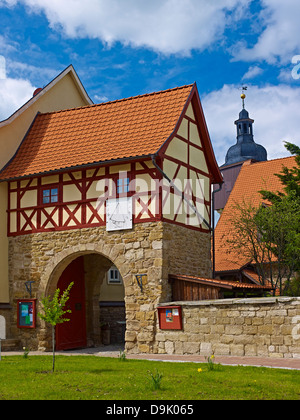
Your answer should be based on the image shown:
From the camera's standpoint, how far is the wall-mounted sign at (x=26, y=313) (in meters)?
18.6

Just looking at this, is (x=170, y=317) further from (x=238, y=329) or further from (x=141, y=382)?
(x=141, y=382)

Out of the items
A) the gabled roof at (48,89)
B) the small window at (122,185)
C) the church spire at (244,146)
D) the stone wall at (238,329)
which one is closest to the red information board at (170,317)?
the stone wall at (238,329)

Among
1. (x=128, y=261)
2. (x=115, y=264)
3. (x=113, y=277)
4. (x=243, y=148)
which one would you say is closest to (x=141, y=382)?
(x=128, y=261)

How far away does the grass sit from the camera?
29.1ft

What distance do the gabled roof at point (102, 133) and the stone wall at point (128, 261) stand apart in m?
2.26

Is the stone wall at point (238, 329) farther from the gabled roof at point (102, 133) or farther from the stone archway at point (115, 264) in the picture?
the gabled roof at point (102, 133)

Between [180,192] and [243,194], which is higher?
[243,194]

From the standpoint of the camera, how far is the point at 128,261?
56.5 feet

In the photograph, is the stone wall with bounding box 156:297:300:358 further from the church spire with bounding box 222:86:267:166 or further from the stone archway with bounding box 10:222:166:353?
the church spire with bounding box 222:86:267:166

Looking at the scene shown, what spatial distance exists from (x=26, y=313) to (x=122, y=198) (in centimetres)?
503

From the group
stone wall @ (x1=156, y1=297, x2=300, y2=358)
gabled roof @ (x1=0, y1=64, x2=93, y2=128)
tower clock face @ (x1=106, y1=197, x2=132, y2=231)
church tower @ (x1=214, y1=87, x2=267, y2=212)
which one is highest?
church tower @ (x1=214, y1=87, x2=267, y2=212)

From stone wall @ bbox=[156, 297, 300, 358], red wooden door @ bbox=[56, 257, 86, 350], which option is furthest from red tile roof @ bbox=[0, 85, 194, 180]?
stone wall @ bbox=[156, 297, 300, 358]

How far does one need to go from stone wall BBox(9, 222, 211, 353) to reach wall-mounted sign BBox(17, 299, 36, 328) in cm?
18
